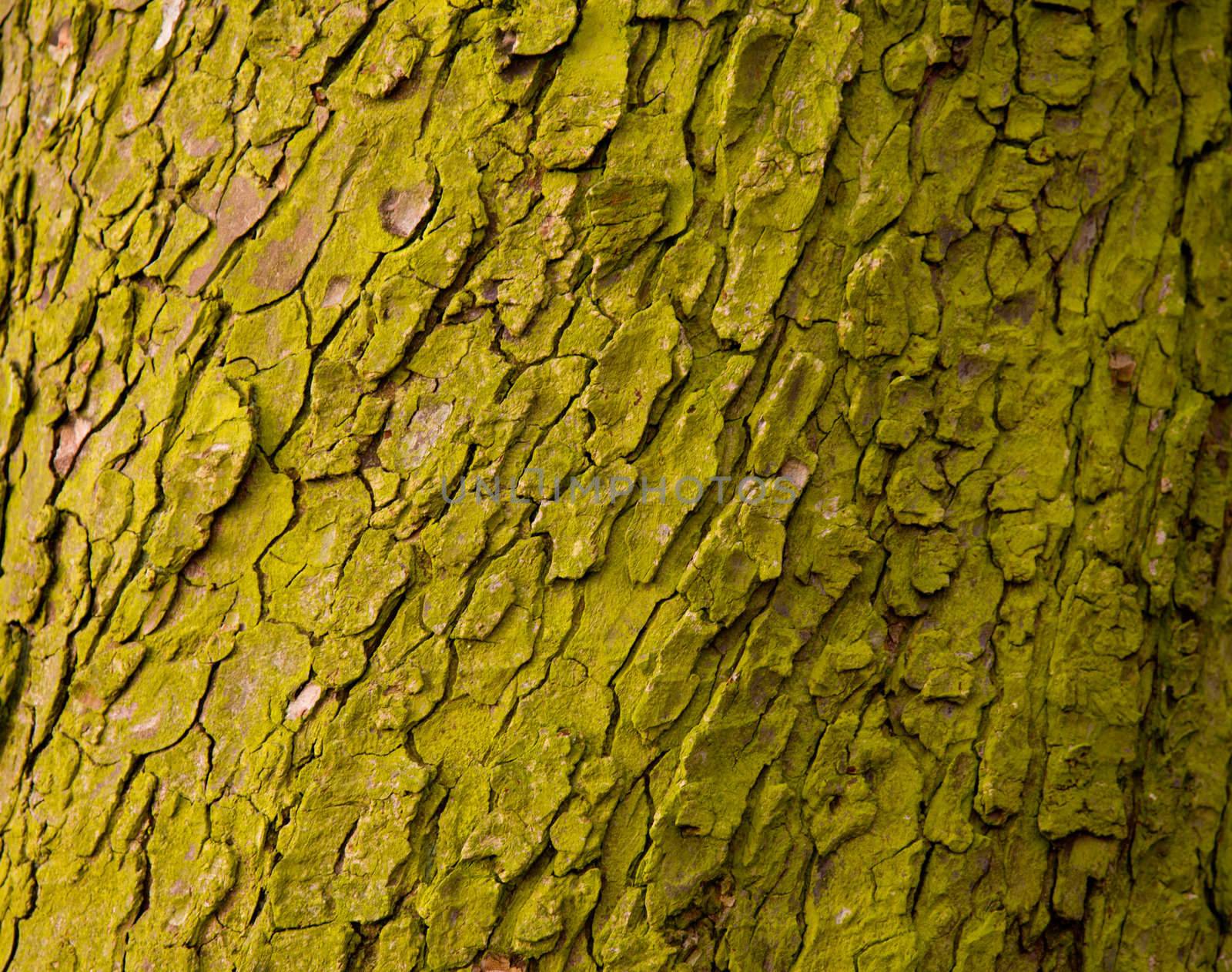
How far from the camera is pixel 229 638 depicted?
1.09 m

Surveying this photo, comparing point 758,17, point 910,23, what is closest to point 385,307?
point 758,17

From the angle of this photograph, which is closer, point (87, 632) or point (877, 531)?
point (877, 531)

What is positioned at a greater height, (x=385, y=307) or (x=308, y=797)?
(x=385, y=307)

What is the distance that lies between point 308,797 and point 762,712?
513 mm

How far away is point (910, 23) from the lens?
1066mm

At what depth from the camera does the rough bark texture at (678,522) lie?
3.33ft

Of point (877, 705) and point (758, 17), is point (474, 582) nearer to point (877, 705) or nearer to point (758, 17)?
point (877, 705)

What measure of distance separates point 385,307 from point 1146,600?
0.98 meters

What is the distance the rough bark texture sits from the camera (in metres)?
1.02

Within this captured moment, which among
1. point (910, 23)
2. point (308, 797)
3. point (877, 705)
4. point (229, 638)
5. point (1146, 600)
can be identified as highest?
point (910, 23)

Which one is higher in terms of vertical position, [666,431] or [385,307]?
[385,307]

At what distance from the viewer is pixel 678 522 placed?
3.36ft

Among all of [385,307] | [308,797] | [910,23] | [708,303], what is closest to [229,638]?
[308,797]

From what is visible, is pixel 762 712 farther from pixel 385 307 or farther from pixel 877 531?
pixel 385 307
